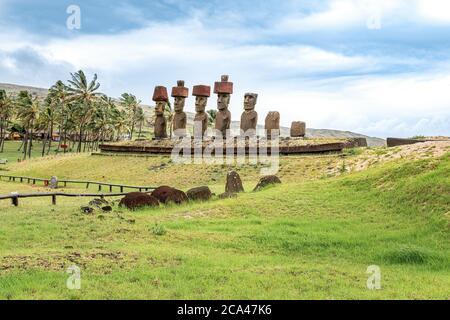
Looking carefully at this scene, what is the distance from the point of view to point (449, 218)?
1374 cm

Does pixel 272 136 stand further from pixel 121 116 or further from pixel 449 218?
pixel 121 116

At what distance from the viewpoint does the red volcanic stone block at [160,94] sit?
4762 centimetres

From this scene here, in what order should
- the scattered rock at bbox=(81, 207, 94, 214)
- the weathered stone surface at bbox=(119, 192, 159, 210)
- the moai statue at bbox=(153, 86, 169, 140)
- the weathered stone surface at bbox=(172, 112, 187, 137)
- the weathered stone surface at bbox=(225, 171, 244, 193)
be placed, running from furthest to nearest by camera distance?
the moai statue at bbox=(153, 86, 169, 140) → the weathered stone surface at bbox=(172, 112, 187, 137) → the weathered stone surface at bbox=(225, 171, 244, 193) → the weathered stone surface at bbox=(119, 192, 159, 210) → the scattered rock at bbox=(81, 207, 94, 214)

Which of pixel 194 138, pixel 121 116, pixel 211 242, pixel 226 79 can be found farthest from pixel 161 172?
pixel 121 116

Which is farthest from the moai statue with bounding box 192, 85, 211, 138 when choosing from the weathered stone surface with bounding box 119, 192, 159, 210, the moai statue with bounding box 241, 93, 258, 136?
the weathered stone surface with bounding box 119, 192, 159, 210

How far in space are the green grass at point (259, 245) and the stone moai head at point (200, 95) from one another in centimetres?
2324

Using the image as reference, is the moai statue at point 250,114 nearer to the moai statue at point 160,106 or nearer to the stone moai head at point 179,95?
the stone moai head at point 179,95

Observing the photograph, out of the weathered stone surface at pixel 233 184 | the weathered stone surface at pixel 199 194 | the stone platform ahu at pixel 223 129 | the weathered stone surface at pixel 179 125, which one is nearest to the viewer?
the weathered stone surface at pixel 199 194

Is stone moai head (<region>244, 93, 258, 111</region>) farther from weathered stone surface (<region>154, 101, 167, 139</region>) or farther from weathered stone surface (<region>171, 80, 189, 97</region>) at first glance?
weathered stone surface (<region>154, 101, 167, 139</region>)

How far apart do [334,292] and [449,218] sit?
7006 millimetres

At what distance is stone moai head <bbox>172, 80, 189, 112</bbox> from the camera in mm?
45219

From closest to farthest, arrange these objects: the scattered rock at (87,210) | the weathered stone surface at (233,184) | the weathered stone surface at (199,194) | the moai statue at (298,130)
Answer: the scattered rock at (87,210)
the weathered stone surface at (199,194)
the weathered stone surface at (233,184)
the moai statue at (298,130)

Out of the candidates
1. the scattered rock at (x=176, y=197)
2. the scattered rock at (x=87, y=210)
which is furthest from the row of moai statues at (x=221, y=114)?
the scattered rock at (x=87, y=210)
